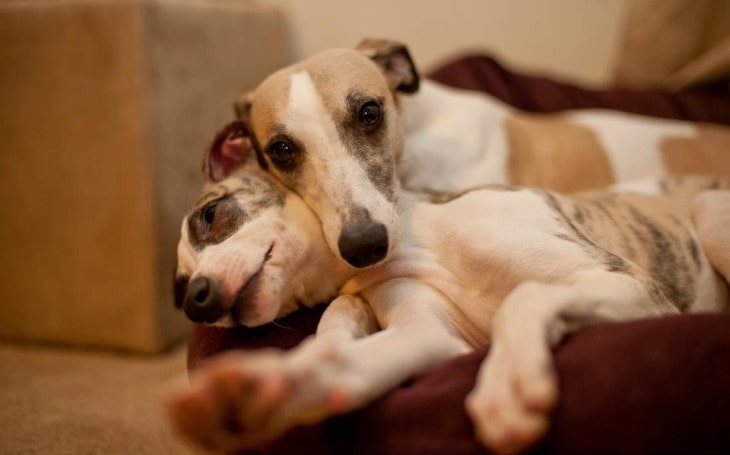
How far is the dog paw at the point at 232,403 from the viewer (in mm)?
763

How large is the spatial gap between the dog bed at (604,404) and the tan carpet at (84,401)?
25.7 inches

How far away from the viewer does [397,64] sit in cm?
186

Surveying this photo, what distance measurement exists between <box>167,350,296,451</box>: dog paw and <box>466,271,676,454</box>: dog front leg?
0.98ft

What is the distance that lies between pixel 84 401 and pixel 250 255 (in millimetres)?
1148

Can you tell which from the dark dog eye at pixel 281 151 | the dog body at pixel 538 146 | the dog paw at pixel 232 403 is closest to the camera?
the dog paw at pixel 232 403

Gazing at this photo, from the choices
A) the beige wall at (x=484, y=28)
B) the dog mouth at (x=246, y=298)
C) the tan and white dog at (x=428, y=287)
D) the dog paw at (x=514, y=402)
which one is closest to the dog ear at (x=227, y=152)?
the tan and white dog at (x=428, y=287)

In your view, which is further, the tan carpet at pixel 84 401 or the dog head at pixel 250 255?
the tan carpet at pixel 84 401

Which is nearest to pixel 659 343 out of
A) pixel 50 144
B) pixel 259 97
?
pixel 259 97

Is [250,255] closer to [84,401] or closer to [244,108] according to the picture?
[244,108]

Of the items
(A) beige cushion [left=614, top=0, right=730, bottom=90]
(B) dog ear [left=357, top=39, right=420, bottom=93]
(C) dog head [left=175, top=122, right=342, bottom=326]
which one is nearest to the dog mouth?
(C) dog head [left=175, top=122, right=342, bottom=326]

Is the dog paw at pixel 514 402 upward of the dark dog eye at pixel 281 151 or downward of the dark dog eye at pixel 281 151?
upward

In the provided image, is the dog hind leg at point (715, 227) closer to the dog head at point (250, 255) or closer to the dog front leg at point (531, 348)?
the dog front leg at point (531, 348)

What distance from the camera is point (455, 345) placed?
48.3 inches

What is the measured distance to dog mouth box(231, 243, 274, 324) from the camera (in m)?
1.24
